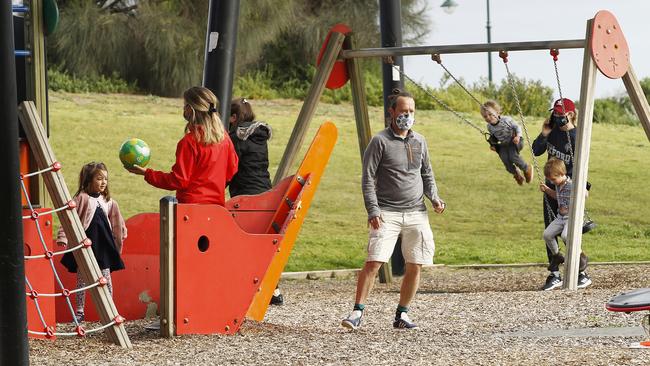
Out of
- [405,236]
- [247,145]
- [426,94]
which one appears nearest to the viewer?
[405,236]

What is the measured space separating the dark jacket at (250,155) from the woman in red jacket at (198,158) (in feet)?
5.52

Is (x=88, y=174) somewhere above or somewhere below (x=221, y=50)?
below

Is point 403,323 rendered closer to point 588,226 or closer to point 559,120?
point 588,226

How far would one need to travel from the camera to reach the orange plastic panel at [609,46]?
1095cm

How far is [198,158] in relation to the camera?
8.17 m

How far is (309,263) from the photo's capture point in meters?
15.8

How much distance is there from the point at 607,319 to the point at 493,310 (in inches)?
46.9

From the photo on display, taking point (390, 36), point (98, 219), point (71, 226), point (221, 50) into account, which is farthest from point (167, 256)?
point (390, 36)

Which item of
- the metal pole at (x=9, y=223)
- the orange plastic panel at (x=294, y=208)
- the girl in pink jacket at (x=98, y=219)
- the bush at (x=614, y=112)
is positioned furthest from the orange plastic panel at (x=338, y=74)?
the bush at (x=614, y=112)

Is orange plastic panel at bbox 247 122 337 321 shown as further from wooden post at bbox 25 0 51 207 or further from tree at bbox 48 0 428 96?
tree at bbox 48 0 428 96

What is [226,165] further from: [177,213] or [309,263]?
[309,263]

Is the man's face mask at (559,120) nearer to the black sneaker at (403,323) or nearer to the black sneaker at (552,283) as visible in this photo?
the black sneaker at (552,283)

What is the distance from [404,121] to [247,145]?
210 cm

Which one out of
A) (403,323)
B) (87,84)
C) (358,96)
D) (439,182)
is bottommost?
(439,182)
